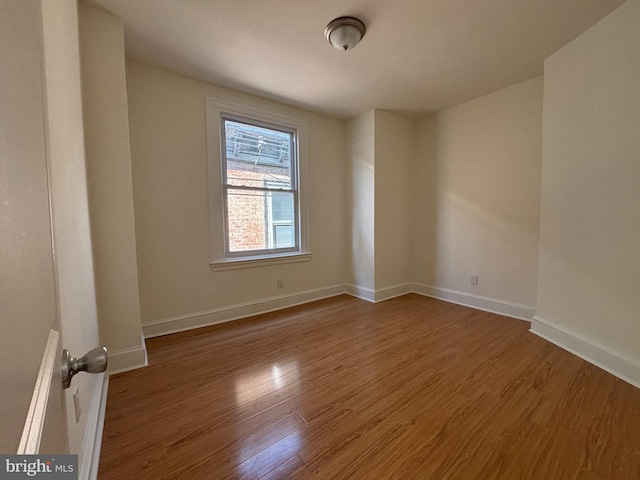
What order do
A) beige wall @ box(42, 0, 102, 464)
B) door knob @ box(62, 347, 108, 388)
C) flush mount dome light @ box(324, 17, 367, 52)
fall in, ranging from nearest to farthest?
door knob @ box(62, 347, 108, 388) < beige wall @ box(42, 0, 102, 464) < flush mount dome light @ box(324, 17, 367, 52)

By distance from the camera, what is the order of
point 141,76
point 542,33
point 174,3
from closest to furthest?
point 174,3
point 542,33
point 141,76

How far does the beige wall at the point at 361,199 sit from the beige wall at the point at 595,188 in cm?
178

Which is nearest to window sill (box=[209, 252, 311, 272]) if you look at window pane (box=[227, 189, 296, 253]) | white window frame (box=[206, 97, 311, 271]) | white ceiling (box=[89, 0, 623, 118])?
white window frame (box=[206, 97, 311, 271])

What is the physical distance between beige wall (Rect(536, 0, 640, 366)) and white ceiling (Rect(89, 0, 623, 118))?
0.26 metres

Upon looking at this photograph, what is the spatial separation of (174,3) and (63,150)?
4.48 ft

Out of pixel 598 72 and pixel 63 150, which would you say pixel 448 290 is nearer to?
pixel 598 72

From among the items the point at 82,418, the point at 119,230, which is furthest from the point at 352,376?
the point at 119,230

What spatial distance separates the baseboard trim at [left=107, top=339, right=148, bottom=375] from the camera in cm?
190

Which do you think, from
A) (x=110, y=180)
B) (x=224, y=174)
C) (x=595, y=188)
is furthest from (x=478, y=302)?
(x=110, y=180)

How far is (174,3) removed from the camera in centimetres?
173

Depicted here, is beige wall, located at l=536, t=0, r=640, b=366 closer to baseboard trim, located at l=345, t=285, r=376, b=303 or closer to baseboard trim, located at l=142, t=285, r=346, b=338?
baseboard trim, located at l=345, t=285, r=376, b=303

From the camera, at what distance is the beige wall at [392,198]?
11.6 ft

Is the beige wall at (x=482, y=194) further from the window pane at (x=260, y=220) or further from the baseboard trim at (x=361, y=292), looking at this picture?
the window pane at (x=260, y=220)
